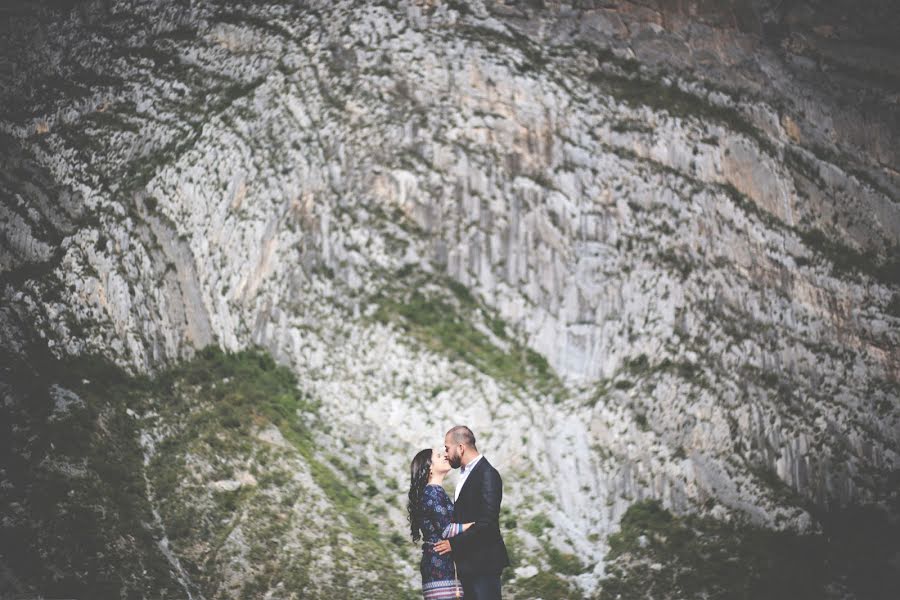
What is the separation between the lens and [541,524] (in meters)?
11.6

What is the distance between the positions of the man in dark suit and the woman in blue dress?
0.08m

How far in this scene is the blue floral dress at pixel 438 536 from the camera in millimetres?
7148

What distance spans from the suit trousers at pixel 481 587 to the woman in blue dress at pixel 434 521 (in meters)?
0.10

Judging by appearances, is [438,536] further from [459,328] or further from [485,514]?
[459,328]

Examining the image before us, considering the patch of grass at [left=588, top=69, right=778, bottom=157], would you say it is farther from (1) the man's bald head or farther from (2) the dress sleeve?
(2) the dress sleeve

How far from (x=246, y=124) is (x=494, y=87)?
4925 millimetres

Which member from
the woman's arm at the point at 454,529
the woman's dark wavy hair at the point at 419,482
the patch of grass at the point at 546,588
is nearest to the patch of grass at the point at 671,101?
the patch of grass at the point at 546,588

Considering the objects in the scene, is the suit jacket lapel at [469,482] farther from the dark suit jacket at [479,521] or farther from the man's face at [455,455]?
the man's face at [455,455]

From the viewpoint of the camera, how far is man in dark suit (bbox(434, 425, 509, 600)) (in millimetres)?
7066

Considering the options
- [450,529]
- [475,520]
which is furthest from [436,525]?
[475,520]

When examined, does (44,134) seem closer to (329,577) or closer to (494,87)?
(494,87)

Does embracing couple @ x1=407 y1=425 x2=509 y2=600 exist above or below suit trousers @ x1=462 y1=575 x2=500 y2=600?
above

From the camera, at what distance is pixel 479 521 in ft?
23.0

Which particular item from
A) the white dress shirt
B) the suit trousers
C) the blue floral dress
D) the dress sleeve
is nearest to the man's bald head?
the white dress shirt
